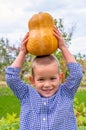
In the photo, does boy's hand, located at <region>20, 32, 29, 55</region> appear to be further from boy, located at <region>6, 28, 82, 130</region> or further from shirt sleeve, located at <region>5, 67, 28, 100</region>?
shirt sleeve, located at <region>5, 67, 28, 100</region>

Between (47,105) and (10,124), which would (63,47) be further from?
(10,124)

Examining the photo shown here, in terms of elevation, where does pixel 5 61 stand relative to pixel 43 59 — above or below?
below

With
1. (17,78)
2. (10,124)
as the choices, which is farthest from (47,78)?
(10,124)

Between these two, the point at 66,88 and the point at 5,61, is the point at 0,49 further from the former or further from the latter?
the point at 66,88

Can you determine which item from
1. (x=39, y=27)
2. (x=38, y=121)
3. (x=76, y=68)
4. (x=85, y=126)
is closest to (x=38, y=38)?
(x=39, y=27)

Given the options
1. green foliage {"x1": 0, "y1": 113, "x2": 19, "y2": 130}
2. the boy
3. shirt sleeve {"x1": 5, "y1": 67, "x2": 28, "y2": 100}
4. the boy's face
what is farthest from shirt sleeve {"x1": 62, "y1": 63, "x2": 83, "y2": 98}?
green foliage {"x1": 0, "y1": 113, "x2": 19, "y2": 130}

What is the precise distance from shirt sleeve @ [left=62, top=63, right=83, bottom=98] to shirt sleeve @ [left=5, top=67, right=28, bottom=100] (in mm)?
A: 320

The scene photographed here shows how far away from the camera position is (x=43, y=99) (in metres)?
3.61

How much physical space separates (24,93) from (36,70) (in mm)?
243

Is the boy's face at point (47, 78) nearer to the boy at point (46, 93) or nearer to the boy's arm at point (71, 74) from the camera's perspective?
the boy at point (46, 93)

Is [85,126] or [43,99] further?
[85,126]

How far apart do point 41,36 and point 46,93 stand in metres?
0.44

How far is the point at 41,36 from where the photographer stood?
11.9ft

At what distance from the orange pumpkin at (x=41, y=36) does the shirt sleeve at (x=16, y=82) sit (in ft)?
0.68
